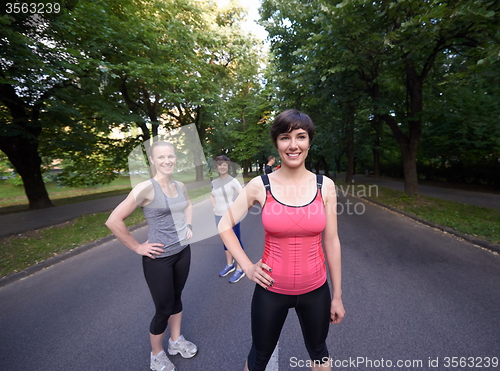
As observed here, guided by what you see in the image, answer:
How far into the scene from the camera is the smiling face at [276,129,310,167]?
141 cm

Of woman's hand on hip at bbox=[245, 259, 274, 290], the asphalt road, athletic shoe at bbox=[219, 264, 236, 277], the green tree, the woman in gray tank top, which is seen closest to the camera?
woman's hand on hip at bbox=[245, 259, 274, 290]

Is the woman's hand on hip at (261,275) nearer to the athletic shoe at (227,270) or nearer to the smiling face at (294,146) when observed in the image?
the smiling face at (294,146)

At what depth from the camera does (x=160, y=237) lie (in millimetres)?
2051

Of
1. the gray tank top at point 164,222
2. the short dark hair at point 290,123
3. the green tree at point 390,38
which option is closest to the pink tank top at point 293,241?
the short dark hair at point 290,123

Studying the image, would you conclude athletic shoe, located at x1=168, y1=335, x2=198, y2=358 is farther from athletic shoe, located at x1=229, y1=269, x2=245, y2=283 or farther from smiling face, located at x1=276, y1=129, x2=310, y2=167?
smiling face, located at x1=276, y1=129, x2=310, y2=167

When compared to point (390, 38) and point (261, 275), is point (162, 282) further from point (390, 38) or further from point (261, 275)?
point (390, 38)

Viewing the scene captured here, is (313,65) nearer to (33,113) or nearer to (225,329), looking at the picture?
(225,329)

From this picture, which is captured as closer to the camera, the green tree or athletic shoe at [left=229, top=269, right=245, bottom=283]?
athletic shoe at [left=229, top=269, right=245, bottom=283]

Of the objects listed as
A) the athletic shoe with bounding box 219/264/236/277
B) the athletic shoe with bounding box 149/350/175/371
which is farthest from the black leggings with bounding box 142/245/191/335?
the athletic shoe with bounding box 219/264/236/277

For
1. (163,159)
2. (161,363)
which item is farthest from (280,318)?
(163,159)

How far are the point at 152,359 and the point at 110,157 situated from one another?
14.4 meters

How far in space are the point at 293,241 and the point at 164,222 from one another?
1292 mm

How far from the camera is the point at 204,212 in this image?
31.2 ft

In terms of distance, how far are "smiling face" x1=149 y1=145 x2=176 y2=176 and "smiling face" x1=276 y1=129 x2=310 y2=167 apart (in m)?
1.15
